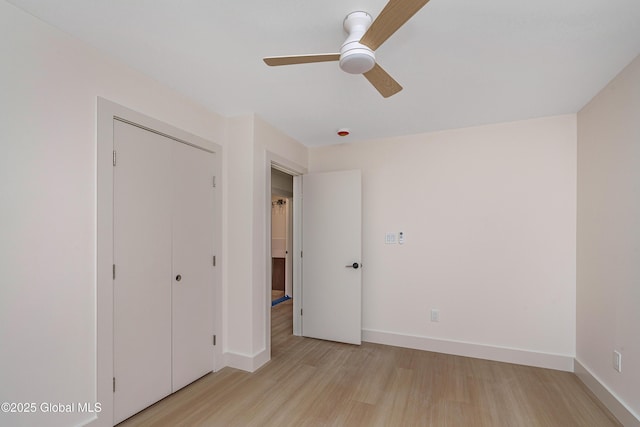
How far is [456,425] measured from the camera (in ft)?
6.74

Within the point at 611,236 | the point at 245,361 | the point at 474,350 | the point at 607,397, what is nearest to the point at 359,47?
the point at 611,236

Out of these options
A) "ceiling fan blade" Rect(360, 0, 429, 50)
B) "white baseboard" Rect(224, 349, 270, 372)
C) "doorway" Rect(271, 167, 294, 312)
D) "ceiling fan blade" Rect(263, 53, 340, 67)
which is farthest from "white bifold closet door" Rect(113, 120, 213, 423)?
"doorway" Rect(271, 167, 294, 312)

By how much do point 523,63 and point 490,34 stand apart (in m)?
0.51

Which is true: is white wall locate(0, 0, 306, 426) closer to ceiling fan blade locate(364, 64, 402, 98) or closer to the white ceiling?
the white ceiling

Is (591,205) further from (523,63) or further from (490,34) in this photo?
(490,34)

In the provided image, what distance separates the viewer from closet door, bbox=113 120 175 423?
204cm

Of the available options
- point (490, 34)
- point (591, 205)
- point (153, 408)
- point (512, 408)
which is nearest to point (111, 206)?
point (153, 408)

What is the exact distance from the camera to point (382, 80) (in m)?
1.74

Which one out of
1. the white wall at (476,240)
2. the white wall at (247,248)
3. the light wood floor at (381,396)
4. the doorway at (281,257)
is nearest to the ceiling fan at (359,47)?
the white wall at (247,248)

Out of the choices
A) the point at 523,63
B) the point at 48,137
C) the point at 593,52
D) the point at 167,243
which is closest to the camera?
the point at 48,137

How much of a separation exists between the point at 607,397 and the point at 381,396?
1671mm

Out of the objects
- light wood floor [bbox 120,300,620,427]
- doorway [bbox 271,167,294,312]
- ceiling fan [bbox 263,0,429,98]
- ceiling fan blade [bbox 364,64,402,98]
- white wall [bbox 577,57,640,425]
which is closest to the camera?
ceiling fan [bbox 263,0,429,98]

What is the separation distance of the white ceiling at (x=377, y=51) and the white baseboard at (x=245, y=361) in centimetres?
234

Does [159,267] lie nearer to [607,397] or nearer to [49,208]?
[49,208]
